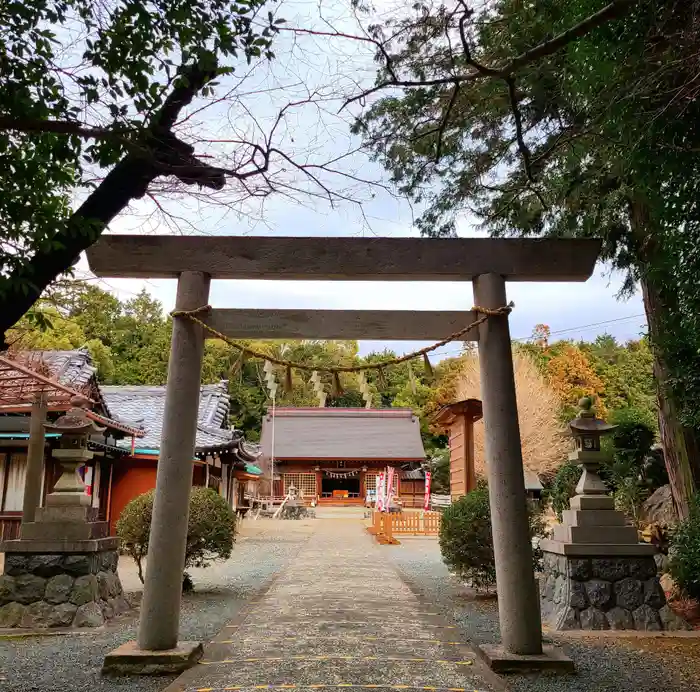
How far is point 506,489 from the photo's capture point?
14.4 ft

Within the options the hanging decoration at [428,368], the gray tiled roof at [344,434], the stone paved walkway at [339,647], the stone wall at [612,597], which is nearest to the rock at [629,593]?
the stone wall at [612,597]

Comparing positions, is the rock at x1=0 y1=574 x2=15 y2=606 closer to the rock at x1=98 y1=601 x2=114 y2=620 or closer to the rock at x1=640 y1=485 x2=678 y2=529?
the rock at x1=98 y1=601 x2=114 y2=620

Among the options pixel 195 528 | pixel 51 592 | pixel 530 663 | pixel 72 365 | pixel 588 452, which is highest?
pixel 72 365

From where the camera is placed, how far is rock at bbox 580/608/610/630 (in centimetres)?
586

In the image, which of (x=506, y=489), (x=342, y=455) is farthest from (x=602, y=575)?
(x=342, y=455)

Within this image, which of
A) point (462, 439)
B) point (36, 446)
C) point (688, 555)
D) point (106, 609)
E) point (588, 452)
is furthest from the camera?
point (462, 439)

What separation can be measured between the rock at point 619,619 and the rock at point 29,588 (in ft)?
18.3

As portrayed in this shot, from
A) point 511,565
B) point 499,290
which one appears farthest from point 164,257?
point 511,565

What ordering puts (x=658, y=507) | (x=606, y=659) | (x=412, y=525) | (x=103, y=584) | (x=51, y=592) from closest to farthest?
(x=606, y=659), (x=51, y=592), (x=103, y=584), (x=658, y=507), (x=412, y=525)

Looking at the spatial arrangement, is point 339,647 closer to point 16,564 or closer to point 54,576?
point 54,576

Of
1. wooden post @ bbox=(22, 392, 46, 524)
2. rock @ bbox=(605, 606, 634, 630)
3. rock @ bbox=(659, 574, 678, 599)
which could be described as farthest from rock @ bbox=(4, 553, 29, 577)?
rock @ bbox=(659, 574, 678, 599)

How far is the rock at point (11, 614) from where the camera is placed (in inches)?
233

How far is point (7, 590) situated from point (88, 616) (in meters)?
0.88

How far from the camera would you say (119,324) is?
3331 cm
